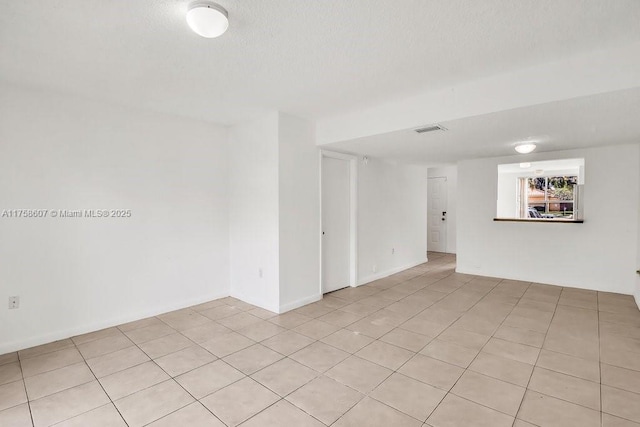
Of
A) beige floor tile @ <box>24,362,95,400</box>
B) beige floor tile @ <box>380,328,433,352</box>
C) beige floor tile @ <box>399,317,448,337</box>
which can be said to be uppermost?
beige floor tile @ <box>399,317,448,337</box>

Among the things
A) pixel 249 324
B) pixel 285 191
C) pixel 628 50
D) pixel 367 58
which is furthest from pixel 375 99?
pixel 249 324

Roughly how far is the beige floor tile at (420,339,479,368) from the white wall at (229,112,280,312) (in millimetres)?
1821

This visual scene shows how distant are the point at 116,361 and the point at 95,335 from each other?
0.79 meters

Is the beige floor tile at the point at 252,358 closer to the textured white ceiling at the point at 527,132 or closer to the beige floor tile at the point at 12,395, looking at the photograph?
the beige floor tile at the point at 12,395

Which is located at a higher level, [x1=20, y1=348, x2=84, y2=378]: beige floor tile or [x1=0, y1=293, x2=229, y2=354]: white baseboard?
[x1=0, y1=293, x2=229, y2=354]: white baseboard

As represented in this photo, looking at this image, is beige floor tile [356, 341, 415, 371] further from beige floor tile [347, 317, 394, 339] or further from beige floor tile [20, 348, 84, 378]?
beige floor tile [20, 348, 84, 378]

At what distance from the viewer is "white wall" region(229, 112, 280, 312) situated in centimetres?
385

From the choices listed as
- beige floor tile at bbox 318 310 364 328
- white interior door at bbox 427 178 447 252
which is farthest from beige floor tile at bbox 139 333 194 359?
white interior door at bbox 427 178 447 252

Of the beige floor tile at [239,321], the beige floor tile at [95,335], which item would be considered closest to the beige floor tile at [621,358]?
the beige floor tile at [239,321]

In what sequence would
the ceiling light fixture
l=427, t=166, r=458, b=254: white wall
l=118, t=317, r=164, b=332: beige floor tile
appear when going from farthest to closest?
l=427, t=166, r=458, b=254: white wall
the ceiling light fixture
l=118, t=317, r=164, b=332: beige floor tile

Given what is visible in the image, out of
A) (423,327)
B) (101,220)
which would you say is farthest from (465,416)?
(101,220)

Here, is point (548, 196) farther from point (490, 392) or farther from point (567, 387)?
point (490, 392)

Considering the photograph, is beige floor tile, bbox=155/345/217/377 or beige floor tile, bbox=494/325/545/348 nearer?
beige floor tile, bbox=155/345/217/377

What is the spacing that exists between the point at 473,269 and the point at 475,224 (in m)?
0.85
